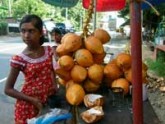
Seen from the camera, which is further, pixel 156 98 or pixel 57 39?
pixel 156 98

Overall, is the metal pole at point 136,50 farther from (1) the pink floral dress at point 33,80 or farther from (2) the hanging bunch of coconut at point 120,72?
(1) the pink floral dress at point 33,80

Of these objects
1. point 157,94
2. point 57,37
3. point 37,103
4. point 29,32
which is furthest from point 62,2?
point 157,94

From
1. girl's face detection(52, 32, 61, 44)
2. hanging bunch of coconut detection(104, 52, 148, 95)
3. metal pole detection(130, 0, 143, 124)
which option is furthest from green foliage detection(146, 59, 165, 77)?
metal pole detection(130, 0, 143, 124)

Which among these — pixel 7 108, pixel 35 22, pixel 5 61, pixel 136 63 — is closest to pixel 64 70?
pixel 35 22

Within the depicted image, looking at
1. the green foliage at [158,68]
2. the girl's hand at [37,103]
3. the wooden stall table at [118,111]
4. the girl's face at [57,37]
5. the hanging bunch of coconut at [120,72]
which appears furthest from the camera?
the green foliage at [158,68]

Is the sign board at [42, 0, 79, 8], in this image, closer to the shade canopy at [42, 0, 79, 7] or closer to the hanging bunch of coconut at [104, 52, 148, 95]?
the shade canopy at [42, 0, 79, 7]

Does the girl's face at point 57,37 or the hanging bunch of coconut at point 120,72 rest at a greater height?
the girl's face at point 57,37

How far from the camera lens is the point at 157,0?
13.8 ft

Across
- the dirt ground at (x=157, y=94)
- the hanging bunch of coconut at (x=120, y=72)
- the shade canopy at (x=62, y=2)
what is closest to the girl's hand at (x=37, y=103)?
the hanging bunch of coconut at (x=120, y=72)

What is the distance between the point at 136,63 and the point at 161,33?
10910mm

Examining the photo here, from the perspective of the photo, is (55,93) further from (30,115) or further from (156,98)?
(156,98)

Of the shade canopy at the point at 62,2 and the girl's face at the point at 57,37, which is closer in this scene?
the shade canopy at the point at 62,2

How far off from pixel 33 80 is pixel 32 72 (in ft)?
0.20

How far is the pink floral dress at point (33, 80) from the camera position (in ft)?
7.26
